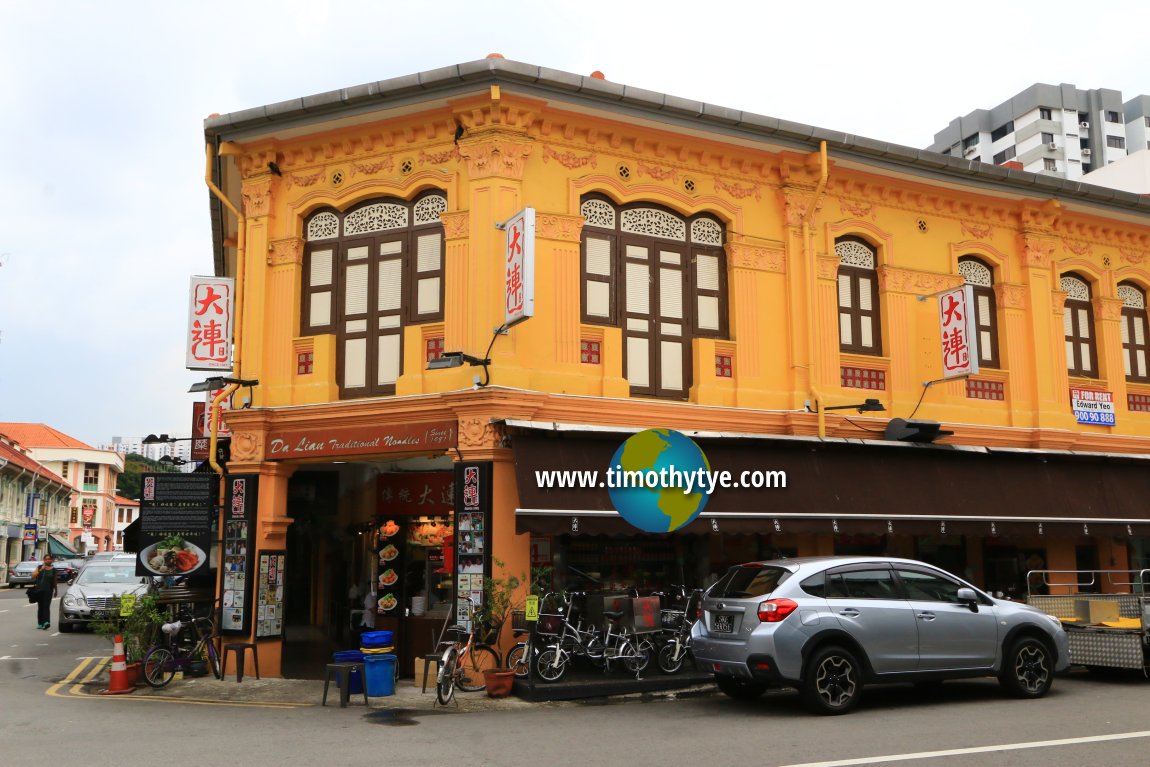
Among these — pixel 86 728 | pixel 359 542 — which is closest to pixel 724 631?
pixel 86 728

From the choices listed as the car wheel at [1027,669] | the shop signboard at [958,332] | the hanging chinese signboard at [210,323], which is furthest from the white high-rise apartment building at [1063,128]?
the car wheel at [1027,669]

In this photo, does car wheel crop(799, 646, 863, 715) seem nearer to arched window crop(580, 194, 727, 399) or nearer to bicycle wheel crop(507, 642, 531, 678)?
bicycle wheel crop(507, 642, 531, 678)

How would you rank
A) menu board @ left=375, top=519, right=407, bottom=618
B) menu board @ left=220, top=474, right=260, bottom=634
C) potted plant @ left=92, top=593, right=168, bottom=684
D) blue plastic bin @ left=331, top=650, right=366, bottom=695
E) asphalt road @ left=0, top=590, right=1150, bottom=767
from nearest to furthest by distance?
asphalt road @ left=0, top=590, right=1150, bottom=767
blue plastic bin @ left=331, top=650, right=366, bottom=695
potted plant @ left=92, top=593, right=168, bottom=684
menu board @ left=220, top=474, right=260, bottom=634
menu board @ left=375, top=519, right=407, bottom=618

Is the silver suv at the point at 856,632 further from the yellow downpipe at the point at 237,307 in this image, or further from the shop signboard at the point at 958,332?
the yellow downpipe at the point at 237,307

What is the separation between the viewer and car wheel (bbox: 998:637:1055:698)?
11383mm

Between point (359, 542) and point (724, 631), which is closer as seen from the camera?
point (724, 631)

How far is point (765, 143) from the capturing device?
15883mm

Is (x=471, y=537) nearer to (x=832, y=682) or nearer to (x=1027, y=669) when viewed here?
(x=832, y=682)

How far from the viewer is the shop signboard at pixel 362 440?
1398 cm

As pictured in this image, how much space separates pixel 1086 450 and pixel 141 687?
52.7 ft

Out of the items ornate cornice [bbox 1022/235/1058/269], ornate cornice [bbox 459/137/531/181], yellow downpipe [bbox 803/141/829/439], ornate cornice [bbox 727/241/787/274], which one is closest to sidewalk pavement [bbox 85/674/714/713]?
yellow downpipe [bbox 803/141/829/439]

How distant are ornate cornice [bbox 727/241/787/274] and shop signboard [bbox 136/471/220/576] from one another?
8.93 meters

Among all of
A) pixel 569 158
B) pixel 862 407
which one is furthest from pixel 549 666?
pixel 569 158

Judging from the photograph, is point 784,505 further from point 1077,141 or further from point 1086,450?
point 1077,141
